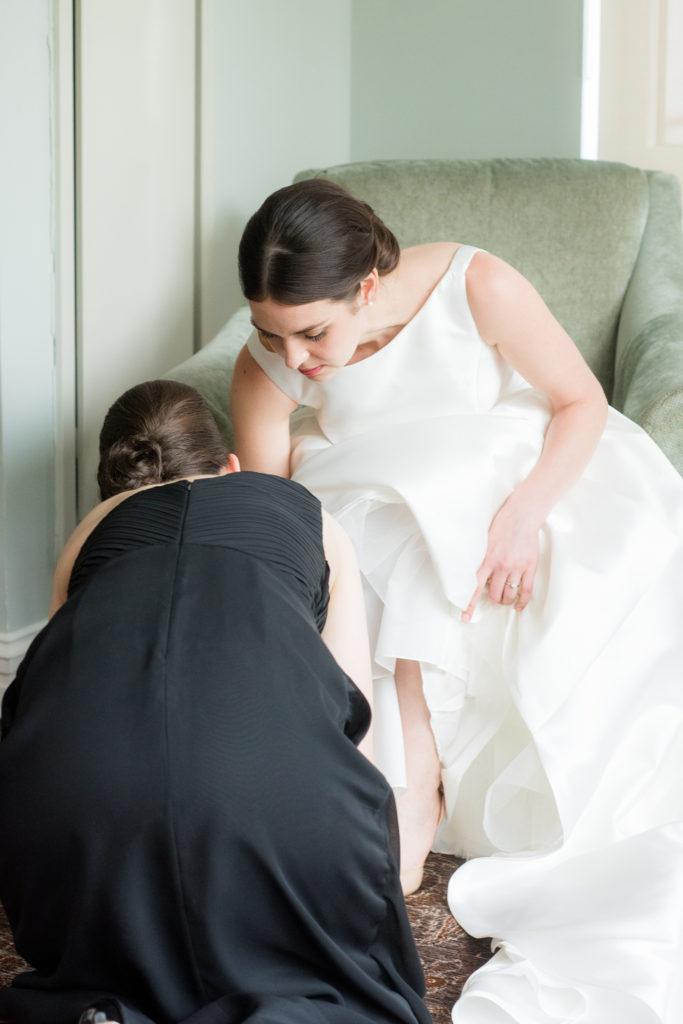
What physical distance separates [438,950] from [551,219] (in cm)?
175

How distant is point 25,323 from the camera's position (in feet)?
6.99

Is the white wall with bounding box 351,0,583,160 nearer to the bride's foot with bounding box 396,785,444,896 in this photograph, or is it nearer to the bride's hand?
the bride's hand

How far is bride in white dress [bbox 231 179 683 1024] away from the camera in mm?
1318

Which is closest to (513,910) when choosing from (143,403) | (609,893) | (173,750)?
(609,893)

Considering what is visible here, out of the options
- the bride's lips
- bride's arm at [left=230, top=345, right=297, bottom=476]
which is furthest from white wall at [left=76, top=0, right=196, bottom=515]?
the bride's lips

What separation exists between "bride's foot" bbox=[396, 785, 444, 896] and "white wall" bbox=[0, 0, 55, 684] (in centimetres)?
105

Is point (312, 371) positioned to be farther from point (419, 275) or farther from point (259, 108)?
point (259, 108)

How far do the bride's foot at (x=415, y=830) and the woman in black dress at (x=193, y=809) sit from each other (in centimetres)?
43

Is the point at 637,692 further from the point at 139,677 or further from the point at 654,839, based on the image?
the point at 139,677

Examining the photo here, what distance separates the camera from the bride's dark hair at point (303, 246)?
1396 mm

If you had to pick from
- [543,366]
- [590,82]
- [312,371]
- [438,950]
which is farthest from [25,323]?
[590,82]

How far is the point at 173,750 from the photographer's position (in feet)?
2.87

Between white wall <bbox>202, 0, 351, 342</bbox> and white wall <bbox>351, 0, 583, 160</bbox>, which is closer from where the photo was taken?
white wall <bbox>202, 0, 351, 342</bbox>

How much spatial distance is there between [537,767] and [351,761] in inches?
20.5
